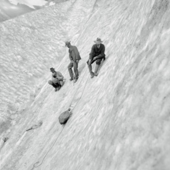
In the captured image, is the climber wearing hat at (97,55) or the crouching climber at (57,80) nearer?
the climber wearing hat at (97,55)

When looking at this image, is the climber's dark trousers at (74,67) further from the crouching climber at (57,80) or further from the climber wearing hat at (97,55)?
the climber wearing hat at (97,55)

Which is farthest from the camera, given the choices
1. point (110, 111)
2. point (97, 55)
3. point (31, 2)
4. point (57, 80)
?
point (31, 2)

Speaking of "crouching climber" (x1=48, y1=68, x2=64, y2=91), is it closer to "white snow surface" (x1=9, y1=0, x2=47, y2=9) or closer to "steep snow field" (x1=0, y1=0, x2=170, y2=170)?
"steep snow field" (x1=0, y1=0, x2=170, y2=170)

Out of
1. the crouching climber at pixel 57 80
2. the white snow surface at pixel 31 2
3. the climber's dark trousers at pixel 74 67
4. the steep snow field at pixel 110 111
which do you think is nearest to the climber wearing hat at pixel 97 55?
the steep snow field at pixel 110 111

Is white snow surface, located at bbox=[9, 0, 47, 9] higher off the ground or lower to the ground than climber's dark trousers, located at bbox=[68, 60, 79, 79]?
higher

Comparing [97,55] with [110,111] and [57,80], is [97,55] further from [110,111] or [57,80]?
[110,111]

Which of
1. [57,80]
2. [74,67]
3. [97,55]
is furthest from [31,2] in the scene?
[97,55]

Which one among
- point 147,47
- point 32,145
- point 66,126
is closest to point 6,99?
point 32,145

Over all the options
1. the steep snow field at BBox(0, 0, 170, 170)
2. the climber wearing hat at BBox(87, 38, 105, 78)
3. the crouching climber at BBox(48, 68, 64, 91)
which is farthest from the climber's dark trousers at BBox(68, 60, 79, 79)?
the climber wearing hat at BBox(87, 38, 105, 78)

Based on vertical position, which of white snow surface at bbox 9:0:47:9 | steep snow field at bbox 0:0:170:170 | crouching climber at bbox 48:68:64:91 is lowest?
steep snow field at bbox 0:0:170:170

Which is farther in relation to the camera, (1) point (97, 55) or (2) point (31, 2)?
(2) point (31, 2)

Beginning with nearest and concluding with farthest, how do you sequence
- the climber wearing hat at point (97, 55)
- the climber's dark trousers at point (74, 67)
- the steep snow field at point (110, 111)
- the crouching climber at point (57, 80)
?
1. the steep snow field at point (110, 111)
2. the climber wearing hat at point (97, 55)
3. the climber's dark trousers at point (74, 67)
4. the crouching climber at point (57, 80)

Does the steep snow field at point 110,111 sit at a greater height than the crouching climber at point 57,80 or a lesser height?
Answer: lesser

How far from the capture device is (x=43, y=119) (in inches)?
430
